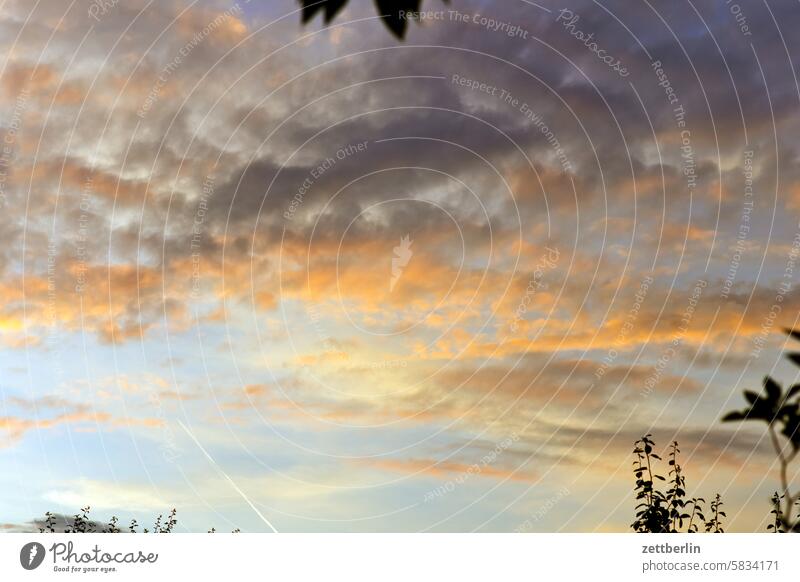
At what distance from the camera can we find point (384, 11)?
786cm

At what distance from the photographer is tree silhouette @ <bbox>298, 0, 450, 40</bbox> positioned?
24.0 feet

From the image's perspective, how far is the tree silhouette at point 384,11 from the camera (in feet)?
24.0
